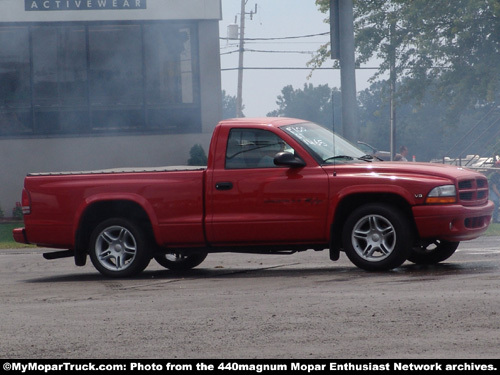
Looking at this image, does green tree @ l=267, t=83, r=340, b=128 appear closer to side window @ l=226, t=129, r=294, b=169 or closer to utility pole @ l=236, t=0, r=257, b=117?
utility pole @ l=236, t=0, r=257, b=117

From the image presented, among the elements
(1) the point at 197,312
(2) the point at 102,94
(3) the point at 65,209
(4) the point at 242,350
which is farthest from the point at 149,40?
(4) the point at 242,350

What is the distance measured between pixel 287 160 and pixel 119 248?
7.17 ft

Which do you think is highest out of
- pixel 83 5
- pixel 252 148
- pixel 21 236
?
pixel 83 5

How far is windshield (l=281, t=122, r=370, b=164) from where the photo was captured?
10.2 metres

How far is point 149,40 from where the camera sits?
27.0 metres

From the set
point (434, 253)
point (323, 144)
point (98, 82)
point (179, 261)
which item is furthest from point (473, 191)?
point (98, 82)

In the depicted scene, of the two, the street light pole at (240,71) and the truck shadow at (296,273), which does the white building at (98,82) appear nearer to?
the truck shadow at (296,273)

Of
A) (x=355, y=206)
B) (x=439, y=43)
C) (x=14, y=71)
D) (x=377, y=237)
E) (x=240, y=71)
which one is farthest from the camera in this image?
(x=240, y=71)

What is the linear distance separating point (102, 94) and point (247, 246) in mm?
17679

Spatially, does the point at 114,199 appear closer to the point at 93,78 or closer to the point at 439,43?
the point at 93,78

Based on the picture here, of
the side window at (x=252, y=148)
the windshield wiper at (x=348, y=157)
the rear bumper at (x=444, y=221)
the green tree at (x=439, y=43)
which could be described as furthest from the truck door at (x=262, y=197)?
the green tree at (x=439, y=43)

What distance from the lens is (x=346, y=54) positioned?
16.6 metres

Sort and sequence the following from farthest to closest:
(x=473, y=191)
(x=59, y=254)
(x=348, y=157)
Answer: (x=59, y=254), (x=348, y=157), (x=473, y=191)

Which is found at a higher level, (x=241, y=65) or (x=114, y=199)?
(x=241, y=65)
